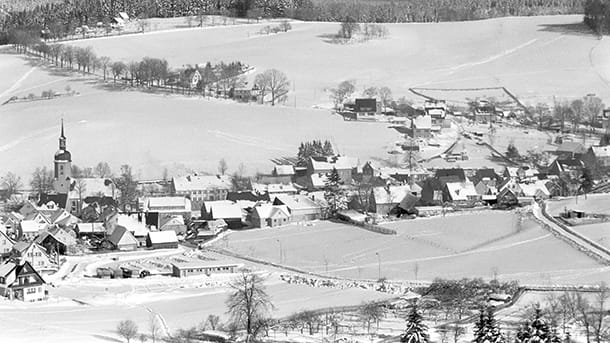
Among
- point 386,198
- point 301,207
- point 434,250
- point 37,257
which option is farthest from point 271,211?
point 37,257

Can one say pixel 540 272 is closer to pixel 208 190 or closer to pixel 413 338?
pixel 413 338

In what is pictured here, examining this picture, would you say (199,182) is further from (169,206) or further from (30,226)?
(30,226)

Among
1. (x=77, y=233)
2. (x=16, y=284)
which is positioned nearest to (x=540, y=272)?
(x=16, y=284)

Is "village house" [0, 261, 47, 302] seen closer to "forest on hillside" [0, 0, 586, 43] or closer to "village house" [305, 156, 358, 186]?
"village house" [305, 156, 358, 186]

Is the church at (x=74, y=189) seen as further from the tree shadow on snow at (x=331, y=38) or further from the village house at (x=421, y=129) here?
the tree shadow on snow at (x=331, y=38)

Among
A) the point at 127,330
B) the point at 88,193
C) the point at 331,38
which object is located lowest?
the point at 88,193

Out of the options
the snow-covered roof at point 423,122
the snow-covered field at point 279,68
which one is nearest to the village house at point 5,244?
the snow-covered field at point 279,68

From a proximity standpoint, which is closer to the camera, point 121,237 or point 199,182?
point 121,237
